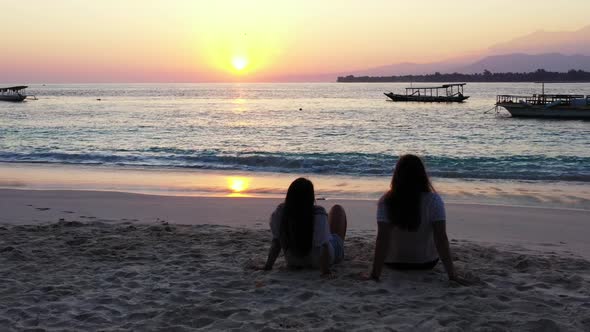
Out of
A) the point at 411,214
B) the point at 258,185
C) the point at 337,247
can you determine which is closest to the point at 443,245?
the point at 411,214

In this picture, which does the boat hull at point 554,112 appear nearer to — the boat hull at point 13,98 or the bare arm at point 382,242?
the bare arm at point 382,242

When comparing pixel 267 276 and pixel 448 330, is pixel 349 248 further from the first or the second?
pixel 448 330

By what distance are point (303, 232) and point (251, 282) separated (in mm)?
672

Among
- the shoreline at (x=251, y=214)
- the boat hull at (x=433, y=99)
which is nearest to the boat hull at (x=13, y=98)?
the boat hull at (x=433, y=99)

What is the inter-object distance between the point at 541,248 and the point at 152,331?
4911mm

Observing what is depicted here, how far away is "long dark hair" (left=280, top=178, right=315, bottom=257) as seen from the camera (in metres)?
5.04

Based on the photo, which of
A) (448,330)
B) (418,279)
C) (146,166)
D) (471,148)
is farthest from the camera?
(471,148)

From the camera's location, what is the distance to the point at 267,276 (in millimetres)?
5309

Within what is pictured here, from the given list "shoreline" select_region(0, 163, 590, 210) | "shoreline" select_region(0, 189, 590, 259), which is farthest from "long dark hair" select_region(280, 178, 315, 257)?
"shoreline" select_region(0, 163, 590, 210)

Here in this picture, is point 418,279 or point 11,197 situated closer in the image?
point 418,279

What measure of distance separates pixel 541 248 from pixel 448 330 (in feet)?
11.2

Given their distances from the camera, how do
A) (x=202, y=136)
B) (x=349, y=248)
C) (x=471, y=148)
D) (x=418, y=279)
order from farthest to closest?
(x=202, y=136), (x=471, y=148), (x=349, y=248), (x=418, y=279)

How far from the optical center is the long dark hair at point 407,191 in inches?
191

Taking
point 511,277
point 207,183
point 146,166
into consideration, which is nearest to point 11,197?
point 207,183
